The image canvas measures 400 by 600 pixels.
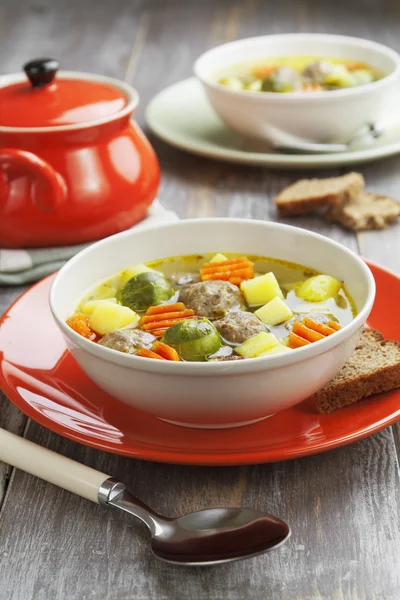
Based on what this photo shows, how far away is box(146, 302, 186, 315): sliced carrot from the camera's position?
208 cm

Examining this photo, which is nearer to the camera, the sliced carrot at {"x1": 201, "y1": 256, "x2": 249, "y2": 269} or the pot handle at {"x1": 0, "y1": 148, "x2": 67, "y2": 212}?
the sliced carrot at {"x1": 201, "y1": 256, "x2": 249, "y2": 269}

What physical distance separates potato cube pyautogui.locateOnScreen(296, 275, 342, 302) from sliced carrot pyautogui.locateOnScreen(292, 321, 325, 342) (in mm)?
214

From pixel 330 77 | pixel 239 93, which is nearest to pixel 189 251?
pixel 239 93

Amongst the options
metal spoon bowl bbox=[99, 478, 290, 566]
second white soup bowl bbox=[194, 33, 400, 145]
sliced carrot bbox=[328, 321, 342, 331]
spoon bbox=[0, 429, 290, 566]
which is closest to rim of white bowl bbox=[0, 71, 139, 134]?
second white soup bowl bbox=[194, 33, 400, 145]

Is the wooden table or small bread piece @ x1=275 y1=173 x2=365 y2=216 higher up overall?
the wooden table

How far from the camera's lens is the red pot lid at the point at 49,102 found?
282 centimetres

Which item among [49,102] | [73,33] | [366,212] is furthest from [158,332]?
[73,33]

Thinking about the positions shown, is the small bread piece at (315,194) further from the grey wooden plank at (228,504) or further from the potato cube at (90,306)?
the grey wooden plank at (228,504)

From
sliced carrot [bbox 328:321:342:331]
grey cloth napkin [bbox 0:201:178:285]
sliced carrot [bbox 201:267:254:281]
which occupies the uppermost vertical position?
sliced carrot [bbox 328:321:342:331]

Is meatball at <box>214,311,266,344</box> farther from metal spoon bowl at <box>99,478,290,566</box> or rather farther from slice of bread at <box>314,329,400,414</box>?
metal spoon bowl at <box>99,478,290,566</box>

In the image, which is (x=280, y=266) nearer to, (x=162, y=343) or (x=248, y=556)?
(x=162, y=343)

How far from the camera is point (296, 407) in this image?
1.95 m

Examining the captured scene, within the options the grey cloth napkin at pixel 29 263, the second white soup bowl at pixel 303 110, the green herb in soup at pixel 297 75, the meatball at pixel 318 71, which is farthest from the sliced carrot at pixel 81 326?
the meatball at pixel 318 71

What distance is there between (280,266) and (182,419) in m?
0.64
